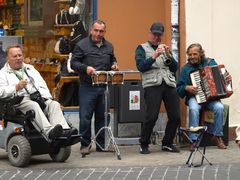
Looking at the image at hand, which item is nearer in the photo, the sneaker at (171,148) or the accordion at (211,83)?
the accordion at (211,83)

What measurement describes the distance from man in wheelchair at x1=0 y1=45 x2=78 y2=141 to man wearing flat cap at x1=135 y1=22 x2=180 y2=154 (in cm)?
137

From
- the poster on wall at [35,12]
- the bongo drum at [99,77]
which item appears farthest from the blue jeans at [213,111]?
the poster on wall at [35,12]

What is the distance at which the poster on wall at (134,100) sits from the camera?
10984 mm

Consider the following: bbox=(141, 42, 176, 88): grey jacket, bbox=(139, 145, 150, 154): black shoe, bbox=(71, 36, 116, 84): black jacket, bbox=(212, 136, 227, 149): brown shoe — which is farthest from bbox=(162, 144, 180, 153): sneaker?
bbox=(71, 36, 116, 84): black jacket

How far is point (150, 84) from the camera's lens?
10.3 m

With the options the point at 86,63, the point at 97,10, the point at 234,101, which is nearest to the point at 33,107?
the point at 86,63

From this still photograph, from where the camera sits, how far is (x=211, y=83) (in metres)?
10.4

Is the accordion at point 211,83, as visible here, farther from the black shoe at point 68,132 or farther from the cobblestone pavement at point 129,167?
the black shoe at point 68,132

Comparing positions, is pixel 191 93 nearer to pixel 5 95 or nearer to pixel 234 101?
pixel 234 101

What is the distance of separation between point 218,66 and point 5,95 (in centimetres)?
312

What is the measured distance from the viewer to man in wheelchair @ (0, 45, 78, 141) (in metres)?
9.32

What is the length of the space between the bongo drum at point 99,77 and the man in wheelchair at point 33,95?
645 millimetres

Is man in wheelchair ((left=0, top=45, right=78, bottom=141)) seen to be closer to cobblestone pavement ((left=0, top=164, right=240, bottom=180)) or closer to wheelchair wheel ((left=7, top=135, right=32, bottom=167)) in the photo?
wheelchair wheel ((left=7, top=135, right=32, bottom=167))

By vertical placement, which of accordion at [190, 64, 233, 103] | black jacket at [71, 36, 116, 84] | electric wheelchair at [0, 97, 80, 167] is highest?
A: black jacket at [71, 36, 116, 84]
